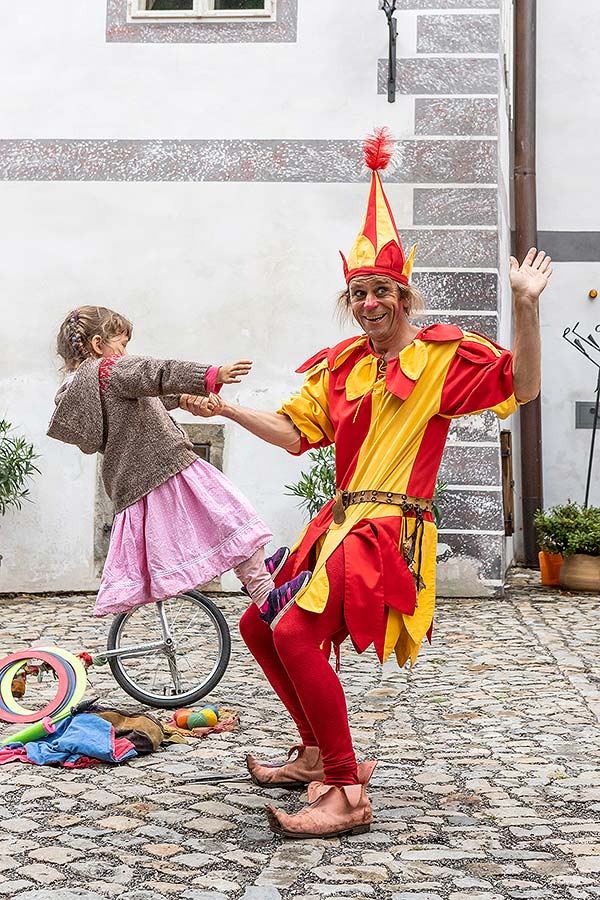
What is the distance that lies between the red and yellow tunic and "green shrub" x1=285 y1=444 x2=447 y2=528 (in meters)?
4.97

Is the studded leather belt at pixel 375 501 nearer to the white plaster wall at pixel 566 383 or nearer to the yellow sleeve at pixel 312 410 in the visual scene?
the yellow sleeve at pixel 312 410

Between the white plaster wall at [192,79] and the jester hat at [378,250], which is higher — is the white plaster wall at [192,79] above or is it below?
above

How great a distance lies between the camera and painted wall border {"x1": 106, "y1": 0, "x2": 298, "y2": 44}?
9312 mm

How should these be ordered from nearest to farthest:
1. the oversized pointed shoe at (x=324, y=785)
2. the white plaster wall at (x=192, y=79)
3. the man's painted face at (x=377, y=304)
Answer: the oversized pointed shoe at (x=324, y=785), the man's painted face at (x=377, y=304), the white plaster wall at (x=192, y=79)

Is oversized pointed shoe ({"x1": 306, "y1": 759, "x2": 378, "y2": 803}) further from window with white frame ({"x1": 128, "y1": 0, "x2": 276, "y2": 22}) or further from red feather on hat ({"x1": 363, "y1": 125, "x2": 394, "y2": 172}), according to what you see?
window with white frame ({"x1": 128, "y1": 0, "x2": 276, "y2": 22})

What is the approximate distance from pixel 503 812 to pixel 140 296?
6.21 m

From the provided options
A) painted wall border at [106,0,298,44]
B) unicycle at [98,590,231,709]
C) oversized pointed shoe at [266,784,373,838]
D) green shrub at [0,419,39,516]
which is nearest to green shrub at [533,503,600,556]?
green shrub at [0,419,39,516]

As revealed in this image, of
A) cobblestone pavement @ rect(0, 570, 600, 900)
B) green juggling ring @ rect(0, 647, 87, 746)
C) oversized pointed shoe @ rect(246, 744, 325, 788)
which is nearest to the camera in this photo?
cobblestone pavement @ rect(0, 570, 600, 900)

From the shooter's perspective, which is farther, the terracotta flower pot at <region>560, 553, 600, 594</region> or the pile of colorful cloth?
the terracotta flower pot at <region>560, 553, 600, 594</region>

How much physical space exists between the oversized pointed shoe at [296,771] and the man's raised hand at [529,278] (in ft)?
5.35

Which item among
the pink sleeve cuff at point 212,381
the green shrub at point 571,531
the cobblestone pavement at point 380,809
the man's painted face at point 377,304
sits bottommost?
the cobblestone pavement at point 380,809

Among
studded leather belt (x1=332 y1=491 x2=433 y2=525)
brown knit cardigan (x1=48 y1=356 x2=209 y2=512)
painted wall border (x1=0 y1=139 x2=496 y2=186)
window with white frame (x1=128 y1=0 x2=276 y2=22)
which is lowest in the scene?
studded leather belt (x1=332 y1=491 x2=433 y2=525)

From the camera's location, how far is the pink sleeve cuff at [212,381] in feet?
13.9

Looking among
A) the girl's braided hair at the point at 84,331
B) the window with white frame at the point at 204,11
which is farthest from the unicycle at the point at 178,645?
the window with white frame at the point at 204,11
